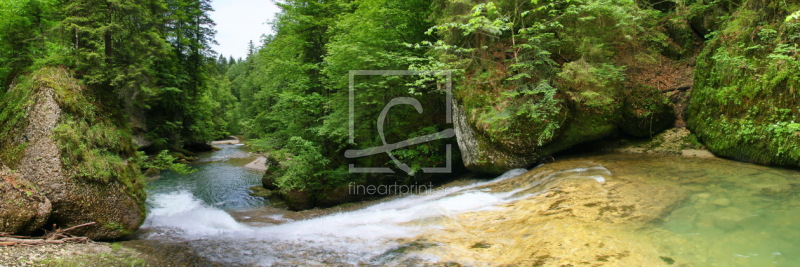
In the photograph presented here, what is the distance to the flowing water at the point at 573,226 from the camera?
4062mm

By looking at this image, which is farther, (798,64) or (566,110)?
(566,110)

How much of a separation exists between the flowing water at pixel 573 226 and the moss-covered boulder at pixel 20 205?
80.1 inches

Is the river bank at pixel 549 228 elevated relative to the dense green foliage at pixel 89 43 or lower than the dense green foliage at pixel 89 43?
lower

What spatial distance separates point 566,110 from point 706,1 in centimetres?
588

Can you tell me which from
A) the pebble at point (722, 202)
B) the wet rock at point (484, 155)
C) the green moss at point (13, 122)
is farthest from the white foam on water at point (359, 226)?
the green moss at point (13, 122)

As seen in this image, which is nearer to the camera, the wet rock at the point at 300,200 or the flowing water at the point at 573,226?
the flowing water at the point at 573,226

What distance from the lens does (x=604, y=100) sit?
8.42 metres

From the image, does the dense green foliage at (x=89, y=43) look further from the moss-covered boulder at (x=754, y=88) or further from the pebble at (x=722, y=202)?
the moss-covered boulder at (x=754, y=88)

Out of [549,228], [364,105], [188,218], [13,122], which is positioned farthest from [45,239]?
[364,105]

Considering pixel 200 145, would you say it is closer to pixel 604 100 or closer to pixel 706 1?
pixel 604 100

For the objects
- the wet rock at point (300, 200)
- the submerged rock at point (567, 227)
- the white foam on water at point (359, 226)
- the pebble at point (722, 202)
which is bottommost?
the wet rock at point (300, 200)

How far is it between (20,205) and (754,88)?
14060 mm

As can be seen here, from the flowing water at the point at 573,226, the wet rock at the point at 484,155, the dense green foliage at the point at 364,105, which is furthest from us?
the dense green foliage at the point at 364,105

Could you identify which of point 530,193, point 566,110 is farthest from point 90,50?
point 566,110
